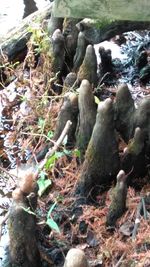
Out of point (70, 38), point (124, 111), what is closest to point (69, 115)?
point (124, 111)

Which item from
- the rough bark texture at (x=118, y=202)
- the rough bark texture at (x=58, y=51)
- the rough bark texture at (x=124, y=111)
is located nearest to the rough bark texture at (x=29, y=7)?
the rough bark texture at (x=58, y=51)

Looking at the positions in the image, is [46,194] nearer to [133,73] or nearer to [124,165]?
[124,165]

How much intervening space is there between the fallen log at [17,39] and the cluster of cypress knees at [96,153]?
1.62 metres

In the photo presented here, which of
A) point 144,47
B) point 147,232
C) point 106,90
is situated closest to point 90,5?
point 147,232

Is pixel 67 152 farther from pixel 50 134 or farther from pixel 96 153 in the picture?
pixel 50 134

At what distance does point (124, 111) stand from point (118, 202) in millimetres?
742

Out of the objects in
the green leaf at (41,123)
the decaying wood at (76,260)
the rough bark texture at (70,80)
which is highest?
the rough bark texture at (70,80)

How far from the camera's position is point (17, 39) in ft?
17.0

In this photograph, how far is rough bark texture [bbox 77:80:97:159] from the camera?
3.33 m

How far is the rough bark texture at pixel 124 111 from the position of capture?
3482 millimetres

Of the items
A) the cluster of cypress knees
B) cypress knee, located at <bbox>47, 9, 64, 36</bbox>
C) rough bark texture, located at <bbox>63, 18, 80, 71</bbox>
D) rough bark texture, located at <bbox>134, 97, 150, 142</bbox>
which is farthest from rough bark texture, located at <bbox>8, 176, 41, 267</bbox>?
cypress knee, located at <bbox>47, 9, 64, 36</bbox>

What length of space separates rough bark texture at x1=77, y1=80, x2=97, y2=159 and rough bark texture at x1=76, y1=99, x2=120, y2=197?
0.21m

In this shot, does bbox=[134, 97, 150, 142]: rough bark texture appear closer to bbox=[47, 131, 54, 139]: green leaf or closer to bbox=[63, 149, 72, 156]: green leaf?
bbox=[63, 149, 72, 156]: green leaf

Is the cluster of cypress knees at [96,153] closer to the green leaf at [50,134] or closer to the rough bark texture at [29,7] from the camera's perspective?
the green leaf at [50,134]
